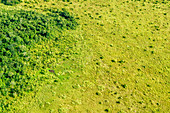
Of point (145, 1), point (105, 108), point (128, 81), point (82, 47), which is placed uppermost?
point (145, 1)

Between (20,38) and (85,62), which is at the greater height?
(20,38)

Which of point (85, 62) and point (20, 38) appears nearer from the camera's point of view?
point (20, 38)

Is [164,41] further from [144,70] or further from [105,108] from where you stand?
[105,108]

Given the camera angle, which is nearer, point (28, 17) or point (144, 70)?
point (144, 70)

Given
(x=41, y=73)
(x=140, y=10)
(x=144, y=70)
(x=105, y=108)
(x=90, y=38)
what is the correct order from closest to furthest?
(x=105, y=108) → (x=41, y=73) → (x=144, y=70) → (x=90, y=38) → (x=140, y=10)

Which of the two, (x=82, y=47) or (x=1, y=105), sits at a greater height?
(x=82, y=47)

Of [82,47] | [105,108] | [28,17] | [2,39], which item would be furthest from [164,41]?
[2,39]
